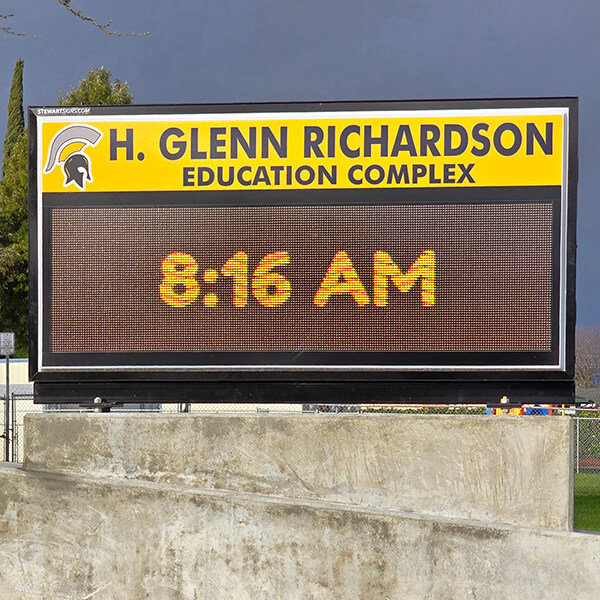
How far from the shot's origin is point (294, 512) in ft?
17.5

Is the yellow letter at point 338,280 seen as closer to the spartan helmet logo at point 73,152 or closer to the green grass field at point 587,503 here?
the spartan helmet logo at point 73,152

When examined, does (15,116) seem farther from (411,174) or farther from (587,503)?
(411,174)

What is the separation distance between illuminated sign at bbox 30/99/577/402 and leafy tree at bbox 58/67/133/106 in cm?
3095

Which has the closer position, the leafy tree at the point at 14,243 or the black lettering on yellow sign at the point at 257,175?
the black lettering on yellow sign at the point at 257,175

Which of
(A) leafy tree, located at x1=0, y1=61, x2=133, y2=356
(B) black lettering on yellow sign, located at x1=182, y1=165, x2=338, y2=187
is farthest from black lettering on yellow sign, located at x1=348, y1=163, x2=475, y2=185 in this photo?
(A) leafy tree, located at x1=0, y1=61, x2=133, y2=356

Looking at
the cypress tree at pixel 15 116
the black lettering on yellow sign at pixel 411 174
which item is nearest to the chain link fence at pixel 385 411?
the black lettering on yellow sign at pixel 411 174

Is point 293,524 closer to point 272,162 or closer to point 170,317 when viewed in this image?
point 170,317

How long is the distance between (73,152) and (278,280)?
70.4 inches

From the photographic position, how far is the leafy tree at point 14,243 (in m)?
35.4

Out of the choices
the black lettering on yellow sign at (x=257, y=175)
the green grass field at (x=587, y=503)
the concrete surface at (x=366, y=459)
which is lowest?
the green grass field at (x=587, y=503)

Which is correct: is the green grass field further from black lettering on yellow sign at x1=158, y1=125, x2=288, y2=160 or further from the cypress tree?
the cypress tree

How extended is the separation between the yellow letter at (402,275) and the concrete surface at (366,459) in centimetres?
85

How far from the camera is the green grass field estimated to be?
10332 millimetres

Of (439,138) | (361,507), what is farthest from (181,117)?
(361,507)
